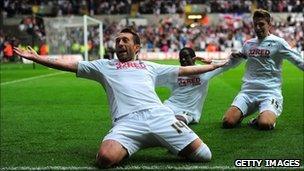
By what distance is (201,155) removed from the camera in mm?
6852

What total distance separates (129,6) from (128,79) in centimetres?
4404

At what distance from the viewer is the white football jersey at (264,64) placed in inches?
379

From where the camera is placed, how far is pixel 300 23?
47.1 m

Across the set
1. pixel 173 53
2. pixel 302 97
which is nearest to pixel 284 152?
pixel 302 97

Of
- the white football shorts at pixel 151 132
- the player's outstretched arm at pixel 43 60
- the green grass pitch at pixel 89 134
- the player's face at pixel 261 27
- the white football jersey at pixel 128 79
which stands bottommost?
the green grass pitch at pixel 89 134

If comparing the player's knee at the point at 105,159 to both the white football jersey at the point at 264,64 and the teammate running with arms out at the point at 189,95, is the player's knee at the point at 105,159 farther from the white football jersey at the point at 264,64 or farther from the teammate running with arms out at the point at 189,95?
the white football jersey at the point at 264,64

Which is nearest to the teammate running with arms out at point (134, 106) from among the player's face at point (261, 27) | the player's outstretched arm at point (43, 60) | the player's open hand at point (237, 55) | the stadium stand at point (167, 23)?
the player's outstretched arm at point (43, 60)

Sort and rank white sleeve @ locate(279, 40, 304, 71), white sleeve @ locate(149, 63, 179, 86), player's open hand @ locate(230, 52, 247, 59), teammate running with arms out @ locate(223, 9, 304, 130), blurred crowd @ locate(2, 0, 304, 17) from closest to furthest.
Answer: white sleeve @ locate(149, 63, 179, 86) → white sleeve @ locate(279, 40, 304, 71) → player's open hand @ locate(230, 52, 247, 59) → teammate running with arms out @ locate(223, 9, 304, 130) → blurred crowd @ locate(2, 0, 304, 17)

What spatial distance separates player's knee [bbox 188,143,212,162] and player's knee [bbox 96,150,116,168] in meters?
0.97

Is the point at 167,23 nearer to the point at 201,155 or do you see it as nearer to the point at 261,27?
the point at 261,27

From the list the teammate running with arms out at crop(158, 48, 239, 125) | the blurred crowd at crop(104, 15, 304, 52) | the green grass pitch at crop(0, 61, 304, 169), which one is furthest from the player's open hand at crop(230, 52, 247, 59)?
the blurred crowd at crop(104, 15, 304, 52)

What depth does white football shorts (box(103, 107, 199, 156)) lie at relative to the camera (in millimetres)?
6832

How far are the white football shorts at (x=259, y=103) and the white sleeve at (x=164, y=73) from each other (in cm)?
294

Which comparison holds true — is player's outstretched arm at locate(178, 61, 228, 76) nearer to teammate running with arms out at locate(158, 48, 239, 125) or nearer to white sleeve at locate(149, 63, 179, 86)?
white sleeve at locate(149, 63, 179, 86)
